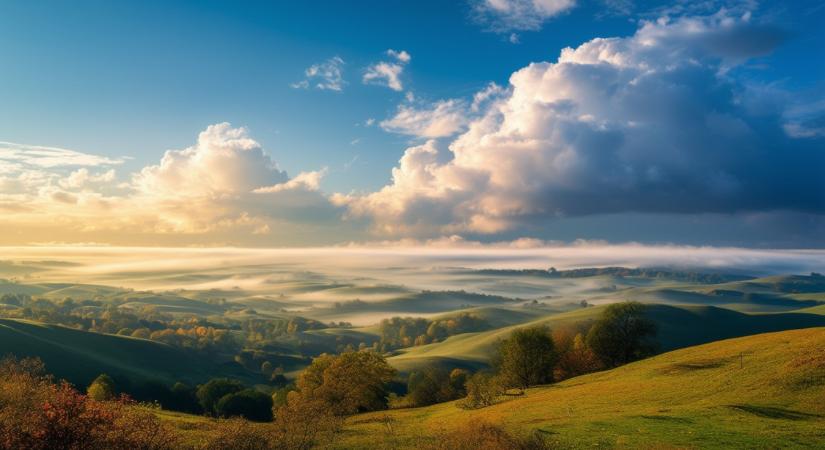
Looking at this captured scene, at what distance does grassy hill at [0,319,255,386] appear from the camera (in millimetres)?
146375

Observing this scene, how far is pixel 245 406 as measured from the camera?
358 feet

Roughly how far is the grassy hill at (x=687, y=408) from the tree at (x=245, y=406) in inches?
2225

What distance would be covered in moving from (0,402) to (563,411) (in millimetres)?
49912

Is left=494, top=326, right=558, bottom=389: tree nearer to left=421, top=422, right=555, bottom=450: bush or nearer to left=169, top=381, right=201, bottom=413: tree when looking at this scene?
left=421, top=422, right=555, bottom=450: bush

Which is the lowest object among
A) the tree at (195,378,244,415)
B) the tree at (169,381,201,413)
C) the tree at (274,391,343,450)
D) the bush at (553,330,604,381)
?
the tree at (169,381,201,413)

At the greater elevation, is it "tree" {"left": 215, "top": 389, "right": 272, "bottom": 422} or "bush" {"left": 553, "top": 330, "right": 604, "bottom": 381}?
"bush" {"left": 553, "top": 330, "right": 604, "bottom": 381}

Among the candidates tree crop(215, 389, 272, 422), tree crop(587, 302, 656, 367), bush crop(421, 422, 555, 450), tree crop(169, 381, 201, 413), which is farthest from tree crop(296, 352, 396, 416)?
tree crop(169, 381, 201, 413)

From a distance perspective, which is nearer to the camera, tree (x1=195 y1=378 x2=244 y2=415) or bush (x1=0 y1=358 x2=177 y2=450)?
bush (x1=0 y1=358 x2=177 y2=450)

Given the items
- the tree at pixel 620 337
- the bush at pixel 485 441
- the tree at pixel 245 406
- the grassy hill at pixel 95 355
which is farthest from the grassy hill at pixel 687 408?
the grassy hill at pixel 95 355

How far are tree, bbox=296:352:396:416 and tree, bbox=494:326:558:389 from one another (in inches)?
940

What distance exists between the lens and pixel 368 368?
3401 inches

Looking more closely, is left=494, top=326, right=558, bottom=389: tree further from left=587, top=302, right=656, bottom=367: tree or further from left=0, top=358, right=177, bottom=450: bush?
left=0, top=358, right=177, bottom=450: bush

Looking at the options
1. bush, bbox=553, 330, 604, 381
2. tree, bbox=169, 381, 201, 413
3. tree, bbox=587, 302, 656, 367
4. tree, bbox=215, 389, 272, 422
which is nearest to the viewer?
bush, bbox=553, 330, 604, 381

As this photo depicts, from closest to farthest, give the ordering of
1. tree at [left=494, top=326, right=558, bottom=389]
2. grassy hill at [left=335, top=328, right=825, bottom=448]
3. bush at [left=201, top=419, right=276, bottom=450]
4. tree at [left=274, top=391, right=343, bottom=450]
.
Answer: bush at [left=201, top=419, right=276, bottom=450]
grassy hill at [left=335, top=328, right=825, bottom=448]
tree at [left=274, top=391, right=343, bottom=450]
tree at [left=494, top=326, right=558, bottom=389]
